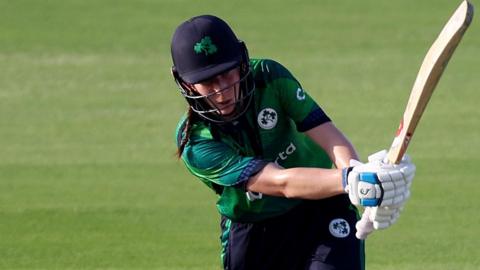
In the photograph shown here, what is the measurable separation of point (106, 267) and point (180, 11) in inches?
265

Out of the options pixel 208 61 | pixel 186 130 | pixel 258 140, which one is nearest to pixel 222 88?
pixel 208 61

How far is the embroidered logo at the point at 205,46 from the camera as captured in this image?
6035 mm

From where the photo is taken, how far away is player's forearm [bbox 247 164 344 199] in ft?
19.1

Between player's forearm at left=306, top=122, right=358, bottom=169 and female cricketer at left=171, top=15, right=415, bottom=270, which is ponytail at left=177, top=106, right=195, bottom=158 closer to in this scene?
female cricketer at left=171, top=15, right=415, bottom=270

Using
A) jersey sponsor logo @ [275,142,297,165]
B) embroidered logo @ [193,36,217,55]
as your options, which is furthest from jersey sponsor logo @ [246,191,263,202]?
embroidered logo @ [193,36,217,55]

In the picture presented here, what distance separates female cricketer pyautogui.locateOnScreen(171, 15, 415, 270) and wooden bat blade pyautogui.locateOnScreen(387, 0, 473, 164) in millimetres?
103

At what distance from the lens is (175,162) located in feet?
36.3

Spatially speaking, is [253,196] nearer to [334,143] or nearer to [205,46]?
[334,143]

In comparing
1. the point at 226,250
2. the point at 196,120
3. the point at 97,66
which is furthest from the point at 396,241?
the point at 97,66

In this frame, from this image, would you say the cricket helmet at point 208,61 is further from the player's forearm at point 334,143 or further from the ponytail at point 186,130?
the player's forearm at point 334,143

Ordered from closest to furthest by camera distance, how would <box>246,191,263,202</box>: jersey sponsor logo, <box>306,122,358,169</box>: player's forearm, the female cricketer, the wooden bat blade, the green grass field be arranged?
the wooden bat blade → the female cricketer → <box>306,122,358,169</box>: player's forearm → <box>246,191,263,202</box>: jersey sponsor logo → the green grass field

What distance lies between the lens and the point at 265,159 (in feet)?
20.9

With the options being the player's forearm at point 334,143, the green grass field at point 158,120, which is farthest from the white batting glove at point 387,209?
the green grass field at point 158,120

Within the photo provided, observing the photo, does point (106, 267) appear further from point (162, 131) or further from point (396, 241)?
point (162, 131)
